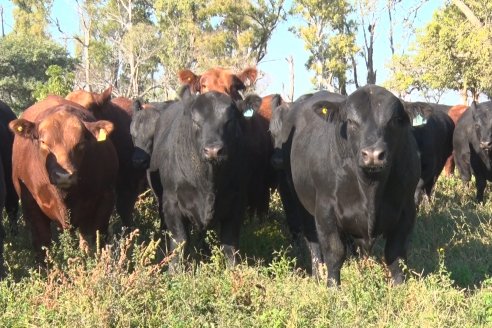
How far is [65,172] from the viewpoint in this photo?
5.63 m

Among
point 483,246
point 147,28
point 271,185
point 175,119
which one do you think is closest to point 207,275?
point 175,119

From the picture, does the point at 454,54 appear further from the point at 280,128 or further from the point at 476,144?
the point at 280,128

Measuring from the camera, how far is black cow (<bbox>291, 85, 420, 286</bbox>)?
191 inches

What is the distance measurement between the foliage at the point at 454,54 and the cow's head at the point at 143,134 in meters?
15.1

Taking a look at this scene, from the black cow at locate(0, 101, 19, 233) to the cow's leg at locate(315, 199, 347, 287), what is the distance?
3.78m

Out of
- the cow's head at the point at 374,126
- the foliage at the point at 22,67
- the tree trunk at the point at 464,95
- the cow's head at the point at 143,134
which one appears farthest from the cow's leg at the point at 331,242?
the foliage at the point at 22,67

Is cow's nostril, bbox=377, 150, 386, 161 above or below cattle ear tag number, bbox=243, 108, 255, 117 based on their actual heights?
below

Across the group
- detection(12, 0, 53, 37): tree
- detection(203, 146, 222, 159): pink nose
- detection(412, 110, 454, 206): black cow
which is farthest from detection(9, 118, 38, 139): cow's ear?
detection(12, 0, 53, 37): tree

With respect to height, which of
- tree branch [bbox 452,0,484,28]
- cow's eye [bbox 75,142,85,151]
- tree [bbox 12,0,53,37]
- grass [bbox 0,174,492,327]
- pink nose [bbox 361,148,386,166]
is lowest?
grass [bbox 0,174,492,327]

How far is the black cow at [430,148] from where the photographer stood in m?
9.62

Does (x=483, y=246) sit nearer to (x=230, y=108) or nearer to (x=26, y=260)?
(x=230, y=108)

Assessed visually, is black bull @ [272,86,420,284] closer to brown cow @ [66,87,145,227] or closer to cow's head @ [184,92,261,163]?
cow's head @ [184,92,261,163]

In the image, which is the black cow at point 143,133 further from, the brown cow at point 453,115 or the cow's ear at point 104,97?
the brown cow at point 453,115

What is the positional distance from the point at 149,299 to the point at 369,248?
1772 mm
